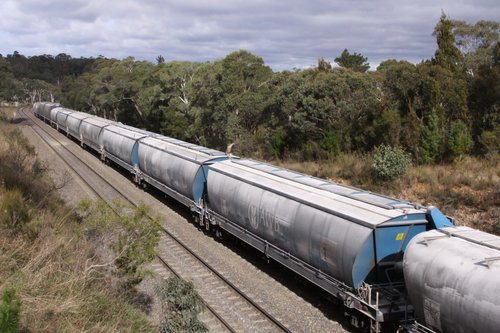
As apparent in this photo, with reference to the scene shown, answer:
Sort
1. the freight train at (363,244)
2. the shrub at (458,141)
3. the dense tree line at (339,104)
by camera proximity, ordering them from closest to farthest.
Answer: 1. the freight train at (363,244)
2. the shrub at (458,141)
3. the dense tree line at (339,104)

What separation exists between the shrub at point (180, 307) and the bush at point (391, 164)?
1398 centimetres

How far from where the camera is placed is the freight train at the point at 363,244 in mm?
9211

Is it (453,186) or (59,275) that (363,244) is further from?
(453,186)

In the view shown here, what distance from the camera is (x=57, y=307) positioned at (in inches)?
386

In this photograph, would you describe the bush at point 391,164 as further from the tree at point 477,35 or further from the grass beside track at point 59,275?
the tree at point 477,35

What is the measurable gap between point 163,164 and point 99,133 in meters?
17.0

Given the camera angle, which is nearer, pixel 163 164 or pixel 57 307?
pixel 57 307

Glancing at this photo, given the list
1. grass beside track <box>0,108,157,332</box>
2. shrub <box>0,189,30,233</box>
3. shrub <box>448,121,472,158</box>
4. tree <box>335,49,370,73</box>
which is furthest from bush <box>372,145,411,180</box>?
tree <box>335,49,370,73</box>

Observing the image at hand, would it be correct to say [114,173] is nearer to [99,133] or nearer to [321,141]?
[99,133]

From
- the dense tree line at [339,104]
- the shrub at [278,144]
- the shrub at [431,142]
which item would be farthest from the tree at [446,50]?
the shrub at [278,144]

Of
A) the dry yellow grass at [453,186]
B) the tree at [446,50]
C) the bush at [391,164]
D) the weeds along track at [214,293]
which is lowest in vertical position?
the weeds along track at [214,293]

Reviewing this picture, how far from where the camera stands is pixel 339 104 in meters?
35.0

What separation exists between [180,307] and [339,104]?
25.2m

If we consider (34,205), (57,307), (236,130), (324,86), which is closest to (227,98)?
(236,130)
